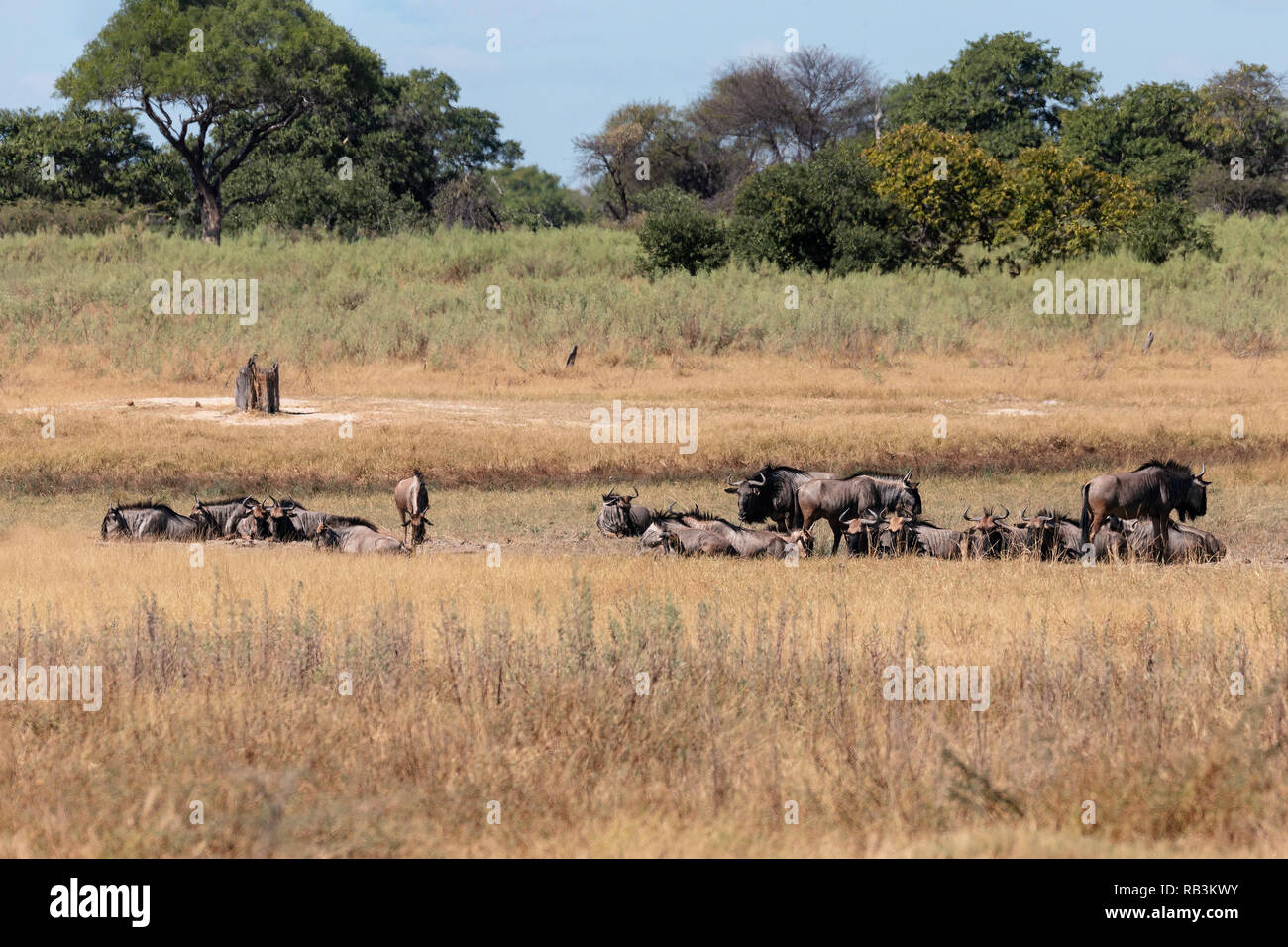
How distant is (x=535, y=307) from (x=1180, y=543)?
→ 2414cm

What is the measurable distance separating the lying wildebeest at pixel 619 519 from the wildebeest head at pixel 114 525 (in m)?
6.95

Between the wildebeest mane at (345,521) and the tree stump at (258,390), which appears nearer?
the wildebeest mane at (345,521)

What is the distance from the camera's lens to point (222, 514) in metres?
20.3

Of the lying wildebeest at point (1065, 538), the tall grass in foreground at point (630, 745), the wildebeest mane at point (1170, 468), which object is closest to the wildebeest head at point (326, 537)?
the tall grass in foreground at point (630, 745)

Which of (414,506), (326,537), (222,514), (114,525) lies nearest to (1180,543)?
(414,506)

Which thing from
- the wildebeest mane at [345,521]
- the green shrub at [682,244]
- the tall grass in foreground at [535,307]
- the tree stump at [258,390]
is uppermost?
the green shrub at [682,244]

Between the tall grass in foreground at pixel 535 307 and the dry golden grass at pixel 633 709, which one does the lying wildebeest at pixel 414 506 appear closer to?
the dry golden grass at pixel 633 709

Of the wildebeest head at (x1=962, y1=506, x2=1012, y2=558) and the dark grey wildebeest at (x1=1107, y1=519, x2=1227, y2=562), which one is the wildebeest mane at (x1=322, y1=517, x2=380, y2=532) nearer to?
the wildebeest head at (x1=962, y1=506, x2=1012, y2=558)

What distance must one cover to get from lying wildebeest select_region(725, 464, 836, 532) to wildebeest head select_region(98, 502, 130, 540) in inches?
357

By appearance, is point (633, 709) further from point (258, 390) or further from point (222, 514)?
point (258, 390)

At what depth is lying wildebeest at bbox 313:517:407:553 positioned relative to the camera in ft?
60.0

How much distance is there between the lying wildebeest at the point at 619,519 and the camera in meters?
19.7

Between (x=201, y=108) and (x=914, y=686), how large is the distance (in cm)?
5455

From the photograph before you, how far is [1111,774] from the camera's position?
7055 mm
